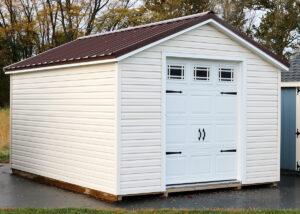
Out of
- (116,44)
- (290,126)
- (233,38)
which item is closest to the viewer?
(116,44)

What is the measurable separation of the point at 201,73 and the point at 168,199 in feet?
8.75

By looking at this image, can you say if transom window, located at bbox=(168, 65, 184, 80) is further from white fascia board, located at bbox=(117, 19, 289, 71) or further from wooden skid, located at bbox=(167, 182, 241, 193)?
wooden skid, located at bbox=(167, 182, 241, 193)

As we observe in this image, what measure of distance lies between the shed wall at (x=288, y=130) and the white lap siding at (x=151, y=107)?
2982mm

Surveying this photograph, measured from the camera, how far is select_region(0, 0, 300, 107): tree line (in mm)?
39312

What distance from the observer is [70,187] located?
1278cm

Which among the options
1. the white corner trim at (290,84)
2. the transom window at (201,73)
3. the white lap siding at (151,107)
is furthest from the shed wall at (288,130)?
the transom window at (201,73)

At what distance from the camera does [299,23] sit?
1522 inches

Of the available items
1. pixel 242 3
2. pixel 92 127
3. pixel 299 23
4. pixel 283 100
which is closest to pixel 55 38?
pixel 242 3

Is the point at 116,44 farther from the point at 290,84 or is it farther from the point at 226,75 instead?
the point at 290,84

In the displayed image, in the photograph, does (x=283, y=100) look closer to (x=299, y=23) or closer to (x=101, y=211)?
(x=101, y=211)

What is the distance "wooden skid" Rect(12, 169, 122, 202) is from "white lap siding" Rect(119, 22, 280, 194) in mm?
354

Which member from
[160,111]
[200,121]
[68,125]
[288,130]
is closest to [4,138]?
[68,125]

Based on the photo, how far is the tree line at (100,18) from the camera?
39312 millimetres

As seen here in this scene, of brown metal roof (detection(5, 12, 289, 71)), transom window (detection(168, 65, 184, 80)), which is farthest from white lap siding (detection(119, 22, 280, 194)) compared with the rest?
transom window (detection(168, 65, 184, 80))
